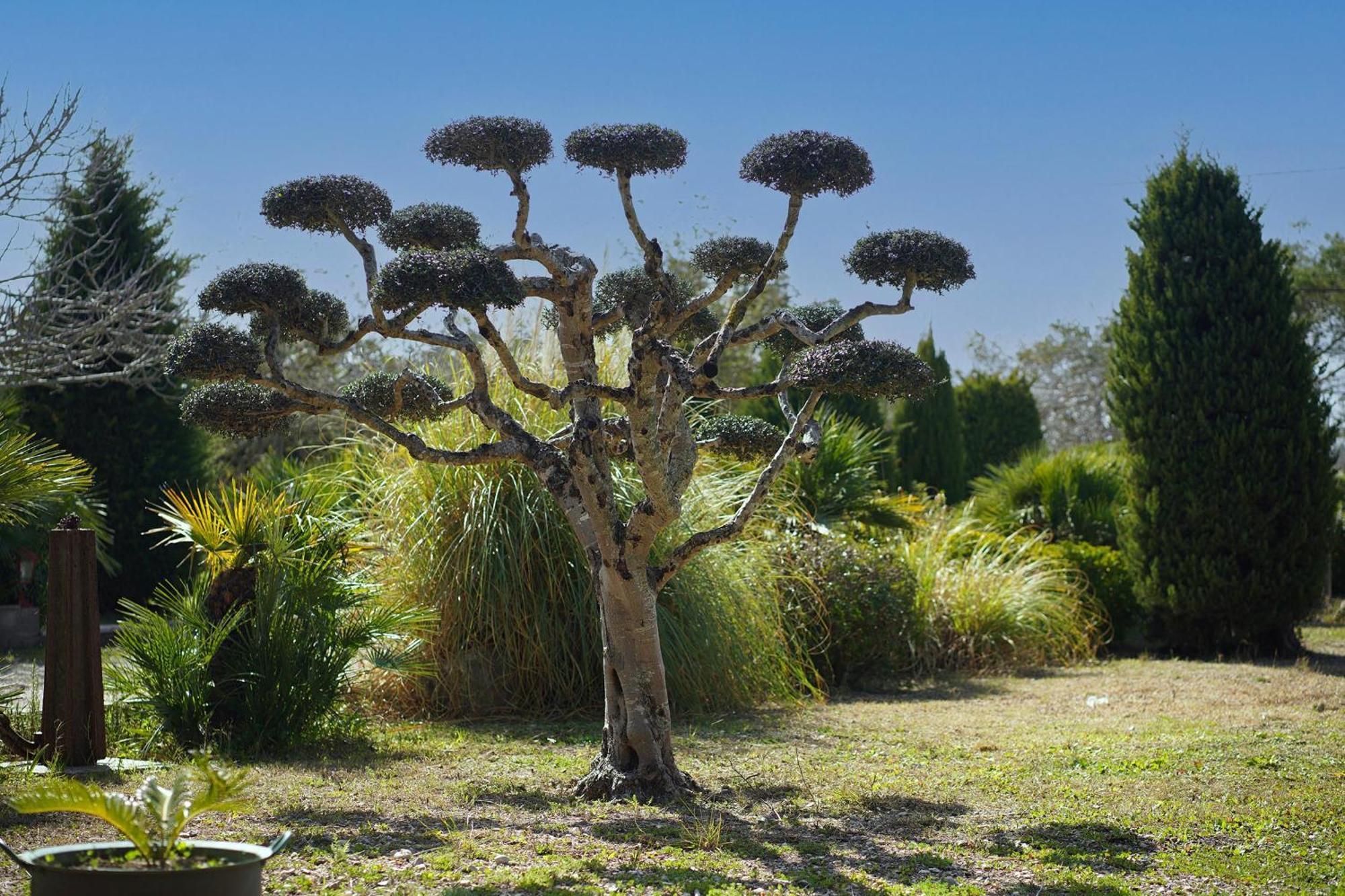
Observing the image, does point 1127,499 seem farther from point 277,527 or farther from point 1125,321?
point 277,527

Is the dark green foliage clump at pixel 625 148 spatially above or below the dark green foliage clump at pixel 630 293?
above

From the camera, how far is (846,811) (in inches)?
185

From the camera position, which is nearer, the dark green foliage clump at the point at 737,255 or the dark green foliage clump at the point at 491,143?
the dark green foliage clump at the point at 491,143

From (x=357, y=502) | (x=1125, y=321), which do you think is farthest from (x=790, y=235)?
(x=1125, y=321)

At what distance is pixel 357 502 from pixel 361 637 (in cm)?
229

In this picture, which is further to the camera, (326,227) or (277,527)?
(277,527)

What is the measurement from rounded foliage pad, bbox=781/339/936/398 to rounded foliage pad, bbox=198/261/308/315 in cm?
199

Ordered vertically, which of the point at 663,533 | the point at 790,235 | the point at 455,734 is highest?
the point at 790,235

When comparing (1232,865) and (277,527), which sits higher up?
(277,527)

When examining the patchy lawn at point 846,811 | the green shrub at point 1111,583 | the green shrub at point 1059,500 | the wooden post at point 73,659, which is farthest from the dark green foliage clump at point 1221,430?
the wooden post at point 73,659

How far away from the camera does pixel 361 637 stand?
6.10 metres

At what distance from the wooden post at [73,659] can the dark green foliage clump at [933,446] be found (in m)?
12.4

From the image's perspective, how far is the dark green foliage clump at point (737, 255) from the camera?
18.1ft

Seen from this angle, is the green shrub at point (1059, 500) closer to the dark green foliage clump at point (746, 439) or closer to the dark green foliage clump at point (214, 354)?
the dark green foliage clump at point (746, 439)
